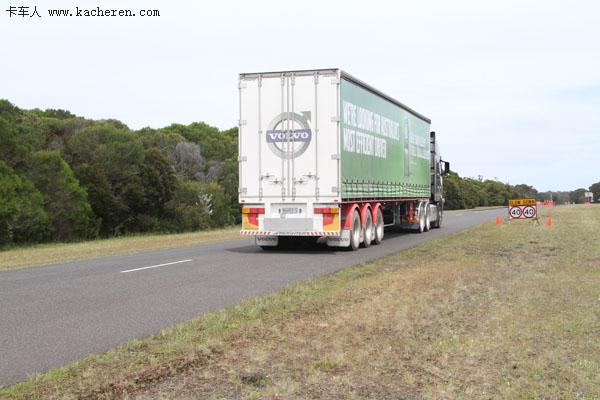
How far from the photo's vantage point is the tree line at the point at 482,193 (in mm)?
99562

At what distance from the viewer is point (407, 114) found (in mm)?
24078

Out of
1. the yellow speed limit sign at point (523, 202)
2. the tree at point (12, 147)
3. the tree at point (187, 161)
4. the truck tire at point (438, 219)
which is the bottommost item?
the truck tire at point (438, 219)

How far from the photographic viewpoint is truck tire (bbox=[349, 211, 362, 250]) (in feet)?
56.9

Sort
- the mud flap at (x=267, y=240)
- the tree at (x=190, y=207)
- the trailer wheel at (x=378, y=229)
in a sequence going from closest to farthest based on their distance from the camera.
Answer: the mud flap at (x=267, y=240), the trailer wheel at (x=378, y=229), the tree at (x=190, y=207)

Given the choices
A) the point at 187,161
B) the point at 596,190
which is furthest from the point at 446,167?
the point at 596,190

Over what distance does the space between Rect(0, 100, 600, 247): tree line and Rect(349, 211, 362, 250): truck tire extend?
18365mm

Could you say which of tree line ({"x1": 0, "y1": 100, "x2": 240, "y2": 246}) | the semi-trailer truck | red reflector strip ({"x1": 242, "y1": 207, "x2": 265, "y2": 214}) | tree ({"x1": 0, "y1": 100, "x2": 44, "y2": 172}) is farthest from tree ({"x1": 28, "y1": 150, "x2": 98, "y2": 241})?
the semi-trailer truck

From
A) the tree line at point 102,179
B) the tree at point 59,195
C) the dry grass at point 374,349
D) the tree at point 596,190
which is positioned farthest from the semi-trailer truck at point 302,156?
the tree at point 596,190

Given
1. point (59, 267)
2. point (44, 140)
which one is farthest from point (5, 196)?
point (44, 140)

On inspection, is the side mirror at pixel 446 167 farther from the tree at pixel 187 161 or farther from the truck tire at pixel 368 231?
the tree at pixel 187 161

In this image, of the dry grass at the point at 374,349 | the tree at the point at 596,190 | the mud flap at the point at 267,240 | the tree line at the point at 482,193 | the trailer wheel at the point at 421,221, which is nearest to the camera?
the dry grass at the point at 374,349

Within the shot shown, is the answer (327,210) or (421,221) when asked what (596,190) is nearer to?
(421,221)

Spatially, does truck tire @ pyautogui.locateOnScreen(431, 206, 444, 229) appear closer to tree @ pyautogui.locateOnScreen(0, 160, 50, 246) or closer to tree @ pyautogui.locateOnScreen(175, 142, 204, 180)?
tree @ pyautogui.locateOnScreen(0, 160, 50, 246)

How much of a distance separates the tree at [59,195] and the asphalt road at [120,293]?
66.3 ft
